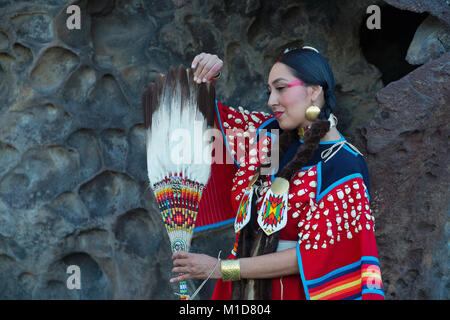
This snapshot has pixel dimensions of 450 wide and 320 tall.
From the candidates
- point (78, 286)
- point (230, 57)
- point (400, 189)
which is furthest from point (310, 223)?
point (78, 286)

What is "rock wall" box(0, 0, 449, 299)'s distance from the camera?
117 inches

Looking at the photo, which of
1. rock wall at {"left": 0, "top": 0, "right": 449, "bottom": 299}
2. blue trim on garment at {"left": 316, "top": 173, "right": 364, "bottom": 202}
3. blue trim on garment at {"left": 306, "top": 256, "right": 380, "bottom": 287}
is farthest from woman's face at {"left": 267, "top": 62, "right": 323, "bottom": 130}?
rock wall at {"left": 0, "top": 0, "right": 449, "bottom": 299}

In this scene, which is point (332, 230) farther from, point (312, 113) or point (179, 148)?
point (179, 148)

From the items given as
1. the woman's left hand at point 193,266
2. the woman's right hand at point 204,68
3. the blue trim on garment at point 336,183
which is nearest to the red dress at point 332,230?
the blue trim on garment at point 336,183

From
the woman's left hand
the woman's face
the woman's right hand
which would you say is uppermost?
the woman's right hand

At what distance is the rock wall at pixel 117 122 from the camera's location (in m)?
2.98

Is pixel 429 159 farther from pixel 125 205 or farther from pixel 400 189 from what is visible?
pixel 125 205

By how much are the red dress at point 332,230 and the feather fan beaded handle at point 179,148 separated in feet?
1.26

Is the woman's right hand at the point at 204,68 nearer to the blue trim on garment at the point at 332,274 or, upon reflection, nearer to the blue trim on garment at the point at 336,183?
the blue trim on garment at the point at 336,183

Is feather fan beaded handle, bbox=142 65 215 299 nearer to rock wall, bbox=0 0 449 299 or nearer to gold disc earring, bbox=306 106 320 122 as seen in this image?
gold disc earring, bbox=306 106 320 122

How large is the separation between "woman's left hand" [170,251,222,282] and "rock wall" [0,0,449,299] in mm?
1077

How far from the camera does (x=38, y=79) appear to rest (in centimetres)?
309

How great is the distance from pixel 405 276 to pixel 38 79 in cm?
A: 222

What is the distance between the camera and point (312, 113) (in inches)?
87.2
